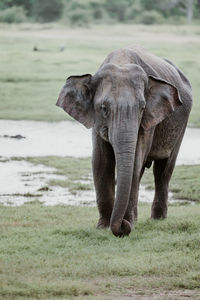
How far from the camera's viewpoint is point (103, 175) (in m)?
8.54

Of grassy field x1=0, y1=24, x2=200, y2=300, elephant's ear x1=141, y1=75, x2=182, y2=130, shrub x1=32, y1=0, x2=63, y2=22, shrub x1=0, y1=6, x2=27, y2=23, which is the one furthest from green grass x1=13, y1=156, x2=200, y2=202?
shrub x1=32, y1=0, x2=63, y2=22

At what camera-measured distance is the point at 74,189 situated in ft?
39.0

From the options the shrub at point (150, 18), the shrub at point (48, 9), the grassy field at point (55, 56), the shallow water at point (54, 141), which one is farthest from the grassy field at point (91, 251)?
the shrub at point (48, 9)

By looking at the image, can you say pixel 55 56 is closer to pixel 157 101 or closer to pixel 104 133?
pixel 157 101

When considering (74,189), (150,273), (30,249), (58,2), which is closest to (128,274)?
(150,273)

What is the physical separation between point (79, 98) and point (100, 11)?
54.9 meters

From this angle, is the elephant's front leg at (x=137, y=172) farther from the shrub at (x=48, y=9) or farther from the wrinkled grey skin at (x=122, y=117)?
the shrub at (x=48, y=9)

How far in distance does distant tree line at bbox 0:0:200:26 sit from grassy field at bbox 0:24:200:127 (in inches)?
303

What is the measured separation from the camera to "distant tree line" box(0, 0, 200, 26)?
59094 mm

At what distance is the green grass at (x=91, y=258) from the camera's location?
644 cm

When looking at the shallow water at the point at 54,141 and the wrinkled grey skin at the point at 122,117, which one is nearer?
the wrinkled grey skin at the point at 122,117

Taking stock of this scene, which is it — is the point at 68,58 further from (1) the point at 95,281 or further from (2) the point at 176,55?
(1) the point at 95,281

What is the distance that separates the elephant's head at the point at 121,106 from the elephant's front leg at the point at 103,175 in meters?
0.23

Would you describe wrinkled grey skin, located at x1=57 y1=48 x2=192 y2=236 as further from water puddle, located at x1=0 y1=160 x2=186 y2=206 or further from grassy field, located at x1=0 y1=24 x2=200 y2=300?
water puddle, located at x1=0 y1=160 x2=186 y2=206
